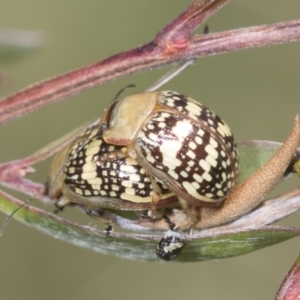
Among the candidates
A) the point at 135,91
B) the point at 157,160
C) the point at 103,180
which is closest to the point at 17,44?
the point at 103,180

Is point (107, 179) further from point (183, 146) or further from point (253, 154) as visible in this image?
point (253, 154)

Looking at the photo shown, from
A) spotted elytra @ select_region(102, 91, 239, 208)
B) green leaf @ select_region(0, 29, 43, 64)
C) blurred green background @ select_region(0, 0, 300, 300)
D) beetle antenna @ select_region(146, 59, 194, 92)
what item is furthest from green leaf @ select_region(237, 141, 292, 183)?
blurred green background @ select_region(0, 0, 300, 300)

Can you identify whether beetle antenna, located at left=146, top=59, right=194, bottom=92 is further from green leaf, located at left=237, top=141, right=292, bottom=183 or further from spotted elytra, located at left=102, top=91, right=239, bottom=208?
green leaf, located at left=237, top=141, right=292, bottom=183

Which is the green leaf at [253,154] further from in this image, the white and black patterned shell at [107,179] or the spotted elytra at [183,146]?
the white and black patterned shell at [107,179]

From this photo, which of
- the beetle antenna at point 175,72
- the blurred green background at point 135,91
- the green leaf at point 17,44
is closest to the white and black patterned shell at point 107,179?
the beetle antenna at point 175,72

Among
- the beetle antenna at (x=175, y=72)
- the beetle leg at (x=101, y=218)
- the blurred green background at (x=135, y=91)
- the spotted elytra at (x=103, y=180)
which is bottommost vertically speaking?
the blurred green background at (x=135, y=91)

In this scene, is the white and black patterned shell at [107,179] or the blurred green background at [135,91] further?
the blurred green background at [135,91]
